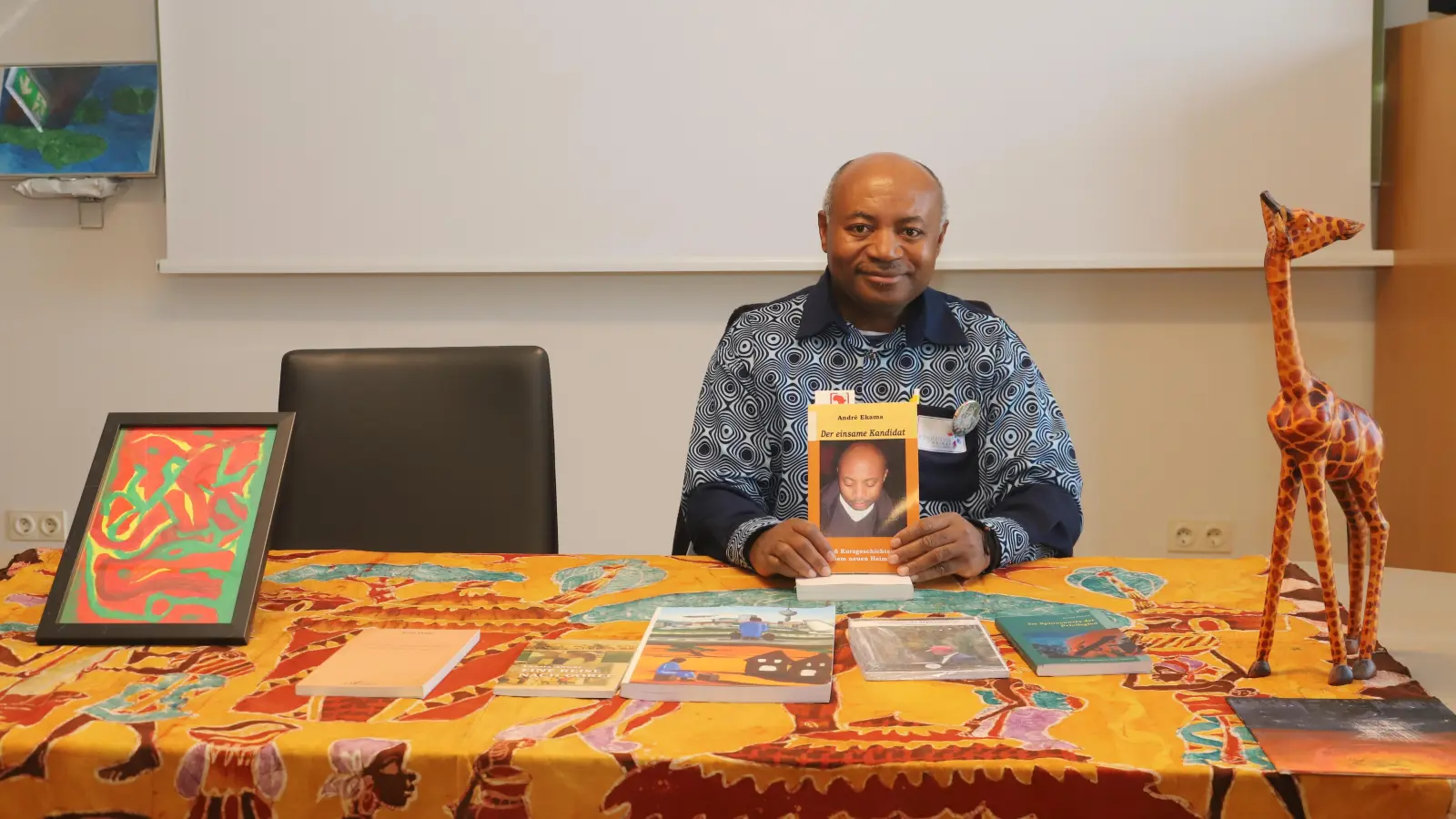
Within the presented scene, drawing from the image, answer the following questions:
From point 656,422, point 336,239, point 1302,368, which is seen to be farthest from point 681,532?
point 336,239

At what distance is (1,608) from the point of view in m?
1.24

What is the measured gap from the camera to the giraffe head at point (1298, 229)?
94cm

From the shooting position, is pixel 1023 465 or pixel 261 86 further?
pixel 261 86

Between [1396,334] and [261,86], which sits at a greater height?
[261,86]

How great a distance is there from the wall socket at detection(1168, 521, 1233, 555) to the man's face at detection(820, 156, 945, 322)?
5.37ft

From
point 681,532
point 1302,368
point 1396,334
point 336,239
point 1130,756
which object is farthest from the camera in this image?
point 336,239

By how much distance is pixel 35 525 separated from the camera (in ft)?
10.6

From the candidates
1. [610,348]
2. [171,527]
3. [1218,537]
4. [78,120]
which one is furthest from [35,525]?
[1218,537]

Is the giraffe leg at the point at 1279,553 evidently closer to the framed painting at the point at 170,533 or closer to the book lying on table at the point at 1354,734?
the book lying on table at the point at 1354,734

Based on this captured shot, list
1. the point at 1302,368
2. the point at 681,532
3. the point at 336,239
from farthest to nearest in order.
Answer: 1. the point at 336,239
2. the point at 681,532
3. the point at 1302,368

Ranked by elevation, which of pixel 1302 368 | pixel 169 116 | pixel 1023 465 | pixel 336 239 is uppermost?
pixel 169 116

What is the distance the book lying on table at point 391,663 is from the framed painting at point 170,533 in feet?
0.48

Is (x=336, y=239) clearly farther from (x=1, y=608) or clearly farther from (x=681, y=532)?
(x=1, y=608)

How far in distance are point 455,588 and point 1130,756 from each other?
31.9 inches
